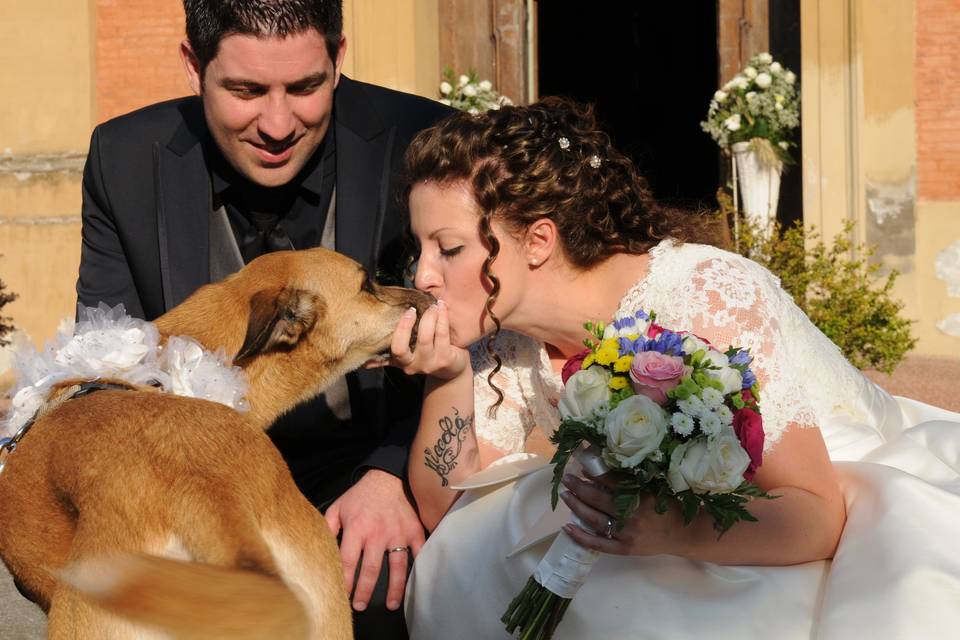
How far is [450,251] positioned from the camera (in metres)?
3.40

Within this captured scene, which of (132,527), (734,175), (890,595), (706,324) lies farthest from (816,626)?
(734,175)

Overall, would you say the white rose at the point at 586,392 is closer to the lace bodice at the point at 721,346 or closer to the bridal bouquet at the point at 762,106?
the lace bodice at the point at 721,346

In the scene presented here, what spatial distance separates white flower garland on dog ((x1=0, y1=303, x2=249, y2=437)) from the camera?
313cm

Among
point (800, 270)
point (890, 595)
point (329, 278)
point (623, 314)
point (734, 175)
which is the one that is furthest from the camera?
point (734, 175)

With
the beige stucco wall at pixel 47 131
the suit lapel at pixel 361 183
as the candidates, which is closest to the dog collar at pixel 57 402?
the suit lapel at pixel 361 183

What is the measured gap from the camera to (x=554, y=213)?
345 centimetres

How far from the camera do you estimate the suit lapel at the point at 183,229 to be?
410 centimetres

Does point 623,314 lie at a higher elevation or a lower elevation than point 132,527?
higher

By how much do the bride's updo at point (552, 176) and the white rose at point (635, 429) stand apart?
2.94ft

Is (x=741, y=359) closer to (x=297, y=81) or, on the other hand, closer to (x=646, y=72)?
(x=297, y=81)

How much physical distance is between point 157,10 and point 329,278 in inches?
297

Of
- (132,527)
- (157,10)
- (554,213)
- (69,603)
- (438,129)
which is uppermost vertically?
(157,10)

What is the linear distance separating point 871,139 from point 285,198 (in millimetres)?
7137

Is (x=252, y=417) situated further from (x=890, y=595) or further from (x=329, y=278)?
(x=890, y=595)
